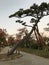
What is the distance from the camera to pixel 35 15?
2514cm

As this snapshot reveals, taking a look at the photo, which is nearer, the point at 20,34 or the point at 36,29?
the point at 36,29

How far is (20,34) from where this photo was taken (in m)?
59.9

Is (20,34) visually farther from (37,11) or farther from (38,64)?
(38,64)

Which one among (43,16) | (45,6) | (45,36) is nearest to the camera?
(45,6)

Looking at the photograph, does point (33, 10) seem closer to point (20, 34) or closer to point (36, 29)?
point (36, 29)

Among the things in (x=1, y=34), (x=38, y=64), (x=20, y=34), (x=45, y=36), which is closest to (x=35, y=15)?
(x=38, y=64)

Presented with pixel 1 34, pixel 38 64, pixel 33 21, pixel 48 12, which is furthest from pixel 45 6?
pixel 1 34

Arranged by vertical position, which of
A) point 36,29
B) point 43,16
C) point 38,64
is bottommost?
point 38,64

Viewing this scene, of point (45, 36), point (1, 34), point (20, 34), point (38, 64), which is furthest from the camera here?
point (20, 34)

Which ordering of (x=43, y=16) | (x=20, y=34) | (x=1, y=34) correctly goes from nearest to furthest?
(x=43, y=16) → (x=1, y=34) → (x=20, y=34)

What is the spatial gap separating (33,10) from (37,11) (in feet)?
1.83

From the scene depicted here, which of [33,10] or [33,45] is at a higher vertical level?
[33,10]

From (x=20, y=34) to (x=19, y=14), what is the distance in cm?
3575

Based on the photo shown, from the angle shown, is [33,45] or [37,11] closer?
[37,11]
